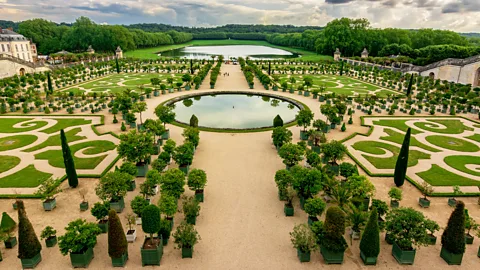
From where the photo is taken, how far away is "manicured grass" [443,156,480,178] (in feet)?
80.2

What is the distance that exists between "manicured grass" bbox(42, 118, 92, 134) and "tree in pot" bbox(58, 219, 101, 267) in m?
22.5

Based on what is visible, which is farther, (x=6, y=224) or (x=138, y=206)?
(x=138, y=206)

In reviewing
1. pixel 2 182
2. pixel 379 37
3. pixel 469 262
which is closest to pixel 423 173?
pixel 469 262

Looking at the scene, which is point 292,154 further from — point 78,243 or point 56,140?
point 56,140

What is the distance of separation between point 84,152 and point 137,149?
25.0 feet

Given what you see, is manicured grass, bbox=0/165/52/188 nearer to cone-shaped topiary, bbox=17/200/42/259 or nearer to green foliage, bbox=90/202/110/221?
green foliage, bbox=90/202/110/221

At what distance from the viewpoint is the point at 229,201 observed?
1955 cm

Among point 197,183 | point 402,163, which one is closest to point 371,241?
point 402,163

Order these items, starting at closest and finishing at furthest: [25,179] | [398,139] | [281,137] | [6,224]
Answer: [6,224]
[25,179]
[281,137]
[398,139]

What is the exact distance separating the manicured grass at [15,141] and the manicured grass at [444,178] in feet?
115

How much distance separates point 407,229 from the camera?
14.3 meters

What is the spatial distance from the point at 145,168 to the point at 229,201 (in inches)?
300

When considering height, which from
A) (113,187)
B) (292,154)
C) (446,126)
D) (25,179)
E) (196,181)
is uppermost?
(292,154)

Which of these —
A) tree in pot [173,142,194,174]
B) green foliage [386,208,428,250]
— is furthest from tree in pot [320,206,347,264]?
tree in pot [173,142,194,174]
